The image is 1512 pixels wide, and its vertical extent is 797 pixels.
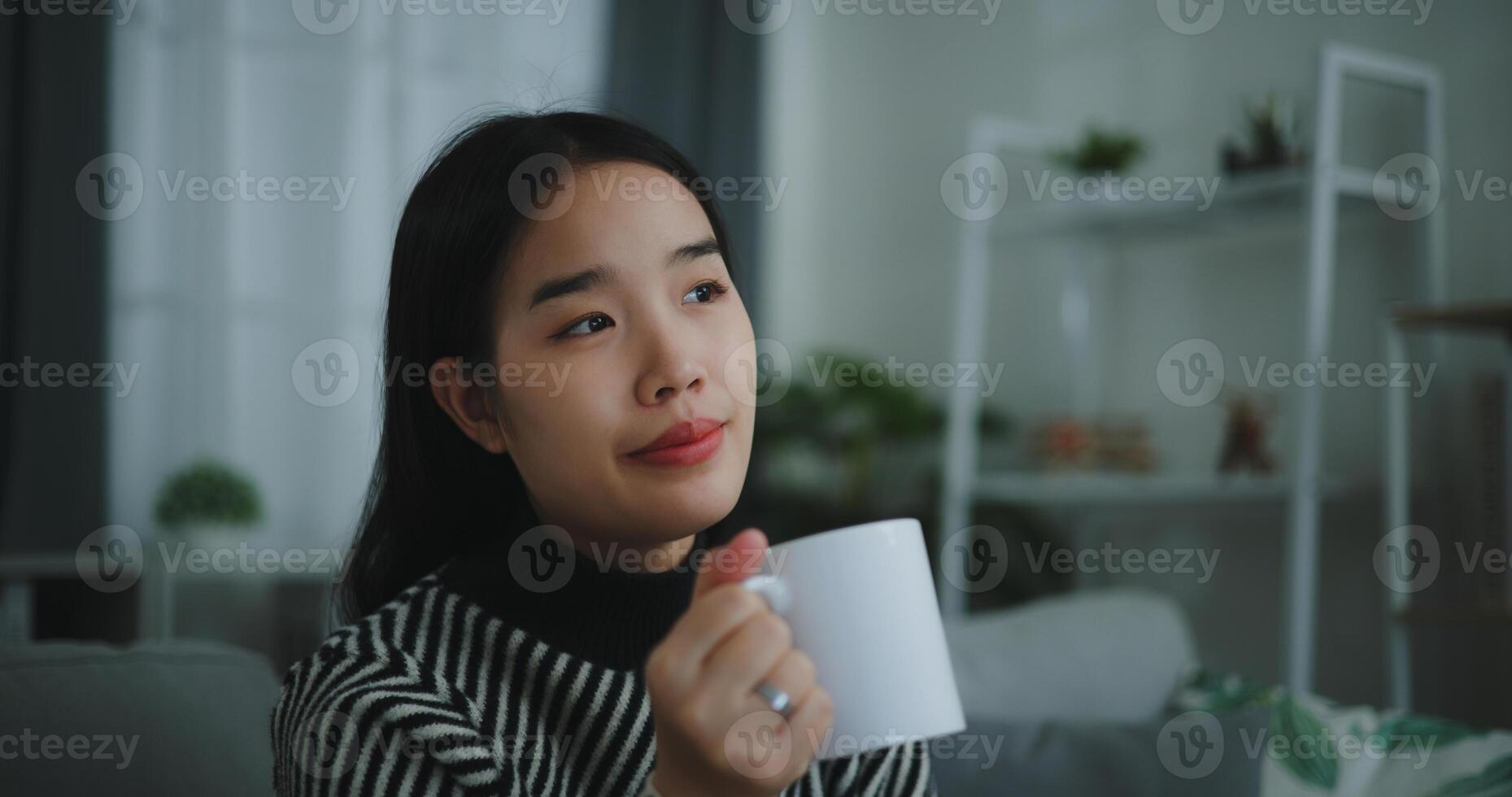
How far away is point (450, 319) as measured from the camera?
0.77 m

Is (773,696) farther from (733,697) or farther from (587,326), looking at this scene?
(587,326)

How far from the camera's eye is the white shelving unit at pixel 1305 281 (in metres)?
1.85

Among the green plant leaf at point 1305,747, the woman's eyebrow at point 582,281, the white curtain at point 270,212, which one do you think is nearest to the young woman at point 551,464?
the woman's eyebrow at point 582,281

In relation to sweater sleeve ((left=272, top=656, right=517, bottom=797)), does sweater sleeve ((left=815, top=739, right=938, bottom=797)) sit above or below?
below

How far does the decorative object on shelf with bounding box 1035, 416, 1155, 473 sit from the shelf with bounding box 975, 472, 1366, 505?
34mm

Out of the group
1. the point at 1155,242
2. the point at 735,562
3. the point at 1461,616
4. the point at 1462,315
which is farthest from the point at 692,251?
the point at 1155,242

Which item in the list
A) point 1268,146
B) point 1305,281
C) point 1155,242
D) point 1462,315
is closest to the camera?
point 1462,315

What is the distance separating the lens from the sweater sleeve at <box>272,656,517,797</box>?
639 mm

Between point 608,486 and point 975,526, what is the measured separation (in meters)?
2.25

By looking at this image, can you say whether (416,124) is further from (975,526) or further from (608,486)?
(608,486)

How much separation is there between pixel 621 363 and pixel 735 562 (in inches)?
6.7

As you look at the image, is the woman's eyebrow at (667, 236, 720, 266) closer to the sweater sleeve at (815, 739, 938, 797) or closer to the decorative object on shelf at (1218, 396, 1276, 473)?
the sweater sleeve at (815, 739, 938, 797)

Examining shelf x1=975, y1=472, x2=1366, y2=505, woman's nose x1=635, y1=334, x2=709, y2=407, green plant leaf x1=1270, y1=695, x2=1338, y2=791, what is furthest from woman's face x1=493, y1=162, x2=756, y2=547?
shelf x1=975, y1=472, x2=1366, y2=505

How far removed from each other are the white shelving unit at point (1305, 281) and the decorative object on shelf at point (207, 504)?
1.61 metres
